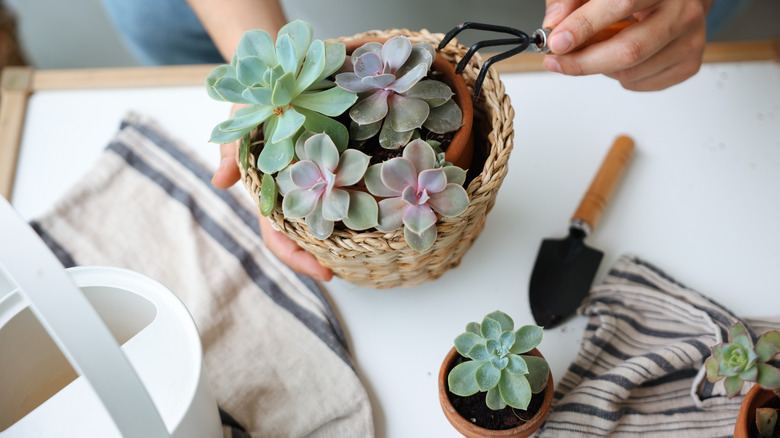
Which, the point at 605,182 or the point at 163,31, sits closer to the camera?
the point at 605,182

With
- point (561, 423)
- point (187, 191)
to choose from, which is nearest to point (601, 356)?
point (561, 423)

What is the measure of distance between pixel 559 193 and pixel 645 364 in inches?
8.2

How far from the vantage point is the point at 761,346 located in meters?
0.41

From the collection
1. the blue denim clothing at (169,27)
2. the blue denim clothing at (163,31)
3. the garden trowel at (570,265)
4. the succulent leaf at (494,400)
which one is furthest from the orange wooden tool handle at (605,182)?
the blue denim clothing at (163,31)

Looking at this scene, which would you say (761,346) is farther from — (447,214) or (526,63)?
(526,63)

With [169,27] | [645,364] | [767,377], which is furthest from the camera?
[169,27]

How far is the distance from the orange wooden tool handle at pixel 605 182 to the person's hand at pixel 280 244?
10.6 inches

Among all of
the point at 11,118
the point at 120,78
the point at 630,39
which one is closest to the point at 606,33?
the point at 630,39

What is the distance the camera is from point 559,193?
648 millimetres

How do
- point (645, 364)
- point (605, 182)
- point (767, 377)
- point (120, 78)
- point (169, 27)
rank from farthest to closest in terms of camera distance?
point (169, 27), point (120, 78), point (605, 182), point (645, 364), point (767, 377)

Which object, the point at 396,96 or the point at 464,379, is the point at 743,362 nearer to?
the point at 464,379

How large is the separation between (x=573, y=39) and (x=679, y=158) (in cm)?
25

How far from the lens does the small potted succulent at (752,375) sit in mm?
399

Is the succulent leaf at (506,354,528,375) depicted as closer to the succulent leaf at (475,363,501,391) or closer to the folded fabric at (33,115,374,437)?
the succulent leaf at (475,363,501,391)
